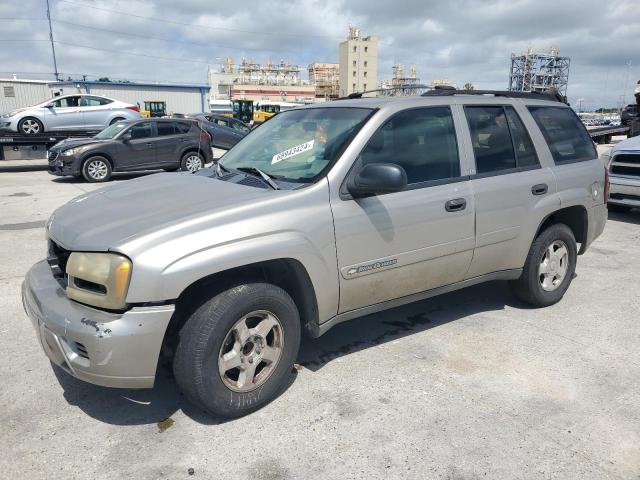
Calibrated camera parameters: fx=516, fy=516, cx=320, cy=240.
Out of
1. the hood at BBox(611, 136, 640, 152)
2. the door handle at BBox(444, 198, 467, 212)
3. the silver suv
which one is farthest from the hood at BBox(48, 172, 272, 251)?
the hood at BBox(611, 136, 640, 152)

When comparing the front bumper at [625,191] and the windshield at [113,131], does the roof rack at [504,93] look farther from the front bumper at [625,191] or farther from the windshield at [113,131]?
the windshield at [113,131]

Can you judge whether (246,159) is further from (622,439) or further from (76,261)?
(622,439)

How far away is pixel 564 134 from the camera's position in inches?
182

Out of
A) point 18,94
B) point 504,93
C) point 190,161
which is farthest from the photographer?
point 18,94

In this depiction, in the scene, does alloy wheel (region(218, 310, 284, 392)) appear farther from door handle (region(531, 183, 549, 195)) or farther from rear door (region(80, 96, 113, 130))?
rear door (region(80, 96, 113, 130))

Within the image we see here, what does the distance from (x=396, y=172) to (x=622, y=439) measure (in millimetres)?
1906

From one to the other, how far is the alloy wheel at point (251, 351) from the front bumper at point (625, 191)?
715 centimetres

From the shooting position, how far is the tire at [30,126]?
1549 centimetres

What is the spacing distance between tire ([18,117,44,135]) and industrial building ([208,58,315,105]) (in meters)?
77.1

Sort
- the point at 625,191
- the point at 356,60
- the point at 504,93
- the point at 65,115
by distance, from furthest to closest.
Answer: the point at 356,60 < the point at 65,115 < the point at 625,191 < the point at 504,93

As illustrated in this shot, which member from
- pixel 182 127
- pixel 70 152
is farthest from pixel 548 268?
pixel 182 127

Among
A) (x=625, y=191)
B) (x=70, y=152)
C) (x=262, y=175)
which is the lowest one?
(x=625, y=191)

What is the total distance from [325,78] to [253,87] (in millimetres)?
40356

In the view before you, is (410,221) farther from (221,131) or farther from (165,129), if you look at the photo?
(221,131)
